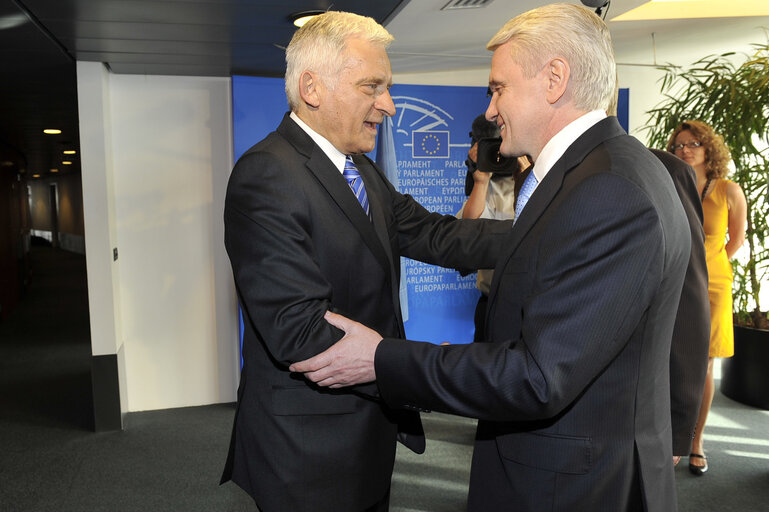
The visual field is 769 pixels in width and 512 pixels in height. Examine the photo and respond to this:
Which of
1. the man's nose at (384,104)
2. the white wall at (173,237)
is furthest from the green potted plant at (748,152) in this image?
the man's nose at (384,104)

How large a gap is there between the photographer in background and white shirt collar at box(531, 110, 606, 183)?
1.51 meters

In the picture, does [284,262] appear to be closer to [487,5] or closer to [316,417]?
[316,417]

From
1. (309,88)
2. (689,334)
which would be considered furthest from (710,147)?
(309,88)

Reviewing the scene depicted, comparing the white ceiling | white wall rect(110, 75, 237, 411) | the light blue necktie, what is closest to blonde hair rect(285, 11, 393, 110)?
the light blue necktie

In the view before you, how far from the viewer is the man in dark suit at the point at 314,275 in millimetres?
1457

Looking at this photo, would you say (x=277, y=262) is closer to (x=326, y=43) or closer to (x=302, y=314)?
(x=302, y=314)

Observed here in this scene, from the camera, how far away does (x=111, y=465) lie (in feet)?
13.1

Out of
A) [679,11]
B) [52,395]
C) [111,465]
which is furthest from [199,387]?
[679,11]

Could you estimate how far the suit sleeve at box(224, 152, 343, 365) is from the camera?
1430 millimetres

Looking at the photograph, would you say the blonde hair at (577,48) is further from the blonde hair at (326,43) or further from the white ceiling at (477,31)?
the white ceiling at (477,31)

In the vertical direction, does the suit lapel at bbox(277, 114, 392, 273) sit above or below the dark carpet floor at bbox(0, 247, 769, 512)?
above

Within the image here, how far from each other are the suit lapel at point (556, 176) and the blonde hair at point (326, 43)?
2.28ft

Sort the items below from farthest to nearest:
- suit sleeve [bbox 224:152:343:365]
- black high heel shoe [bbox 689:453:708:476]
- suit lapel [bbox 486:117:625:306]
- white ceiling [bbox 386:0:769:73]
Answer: white ceiling [bbox 386:0:769:73], black high heel shoe [bbox 689:453:708:476], suit sleeve [bbox 224:152:343:365], suit lapel [bbox 486:117:625:306]

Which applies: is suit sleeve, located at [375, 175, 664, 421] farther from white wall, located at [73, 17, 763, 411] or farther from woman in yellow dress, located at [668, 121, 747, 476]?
white wall, located at [73, 17, 763, 411]
